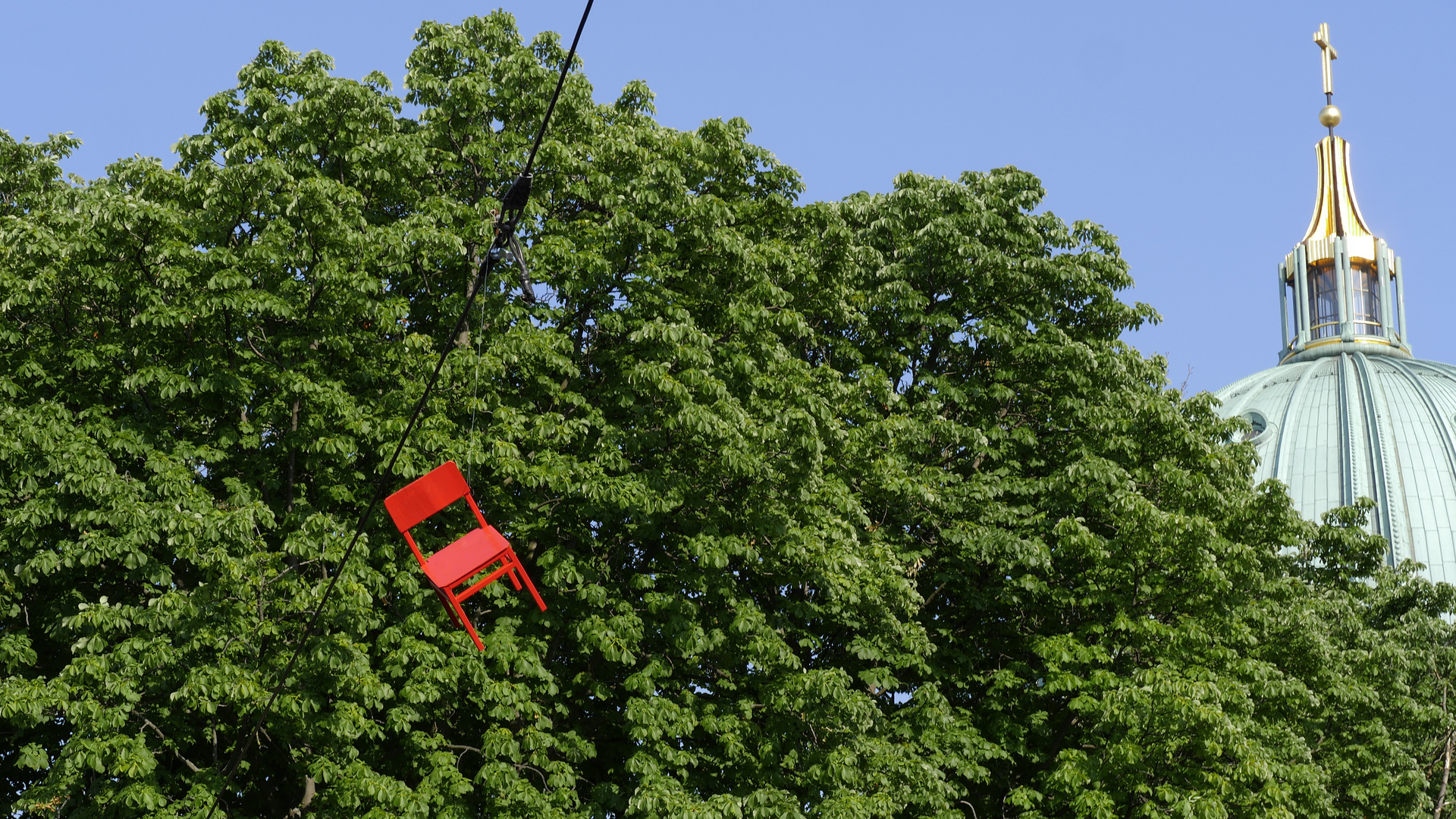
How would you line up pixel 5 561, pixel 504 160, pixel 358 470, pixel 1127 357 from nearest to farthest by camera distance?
pixel 5 561, pixel 358 470, pixel 504 160, pixel 1127 357

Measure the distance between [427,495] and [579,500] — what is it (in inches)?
211

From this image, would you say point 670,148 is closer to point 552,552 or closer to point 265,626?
point 552,552

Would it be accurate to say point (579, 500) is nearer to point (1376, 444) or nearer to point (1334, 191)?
point (1376, 444)

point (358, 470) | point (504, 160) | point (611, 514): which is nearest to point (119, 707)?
point (358, 470)

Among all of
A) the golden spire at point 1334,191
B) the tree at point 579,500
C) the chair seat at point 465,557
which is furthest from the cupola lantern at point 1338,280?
the chair seat at point 465,557

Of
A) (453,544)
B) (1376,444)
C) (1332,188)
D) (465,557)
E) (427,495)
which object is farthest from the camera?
(1332,188)

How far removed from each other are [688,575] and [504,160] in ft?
19.4

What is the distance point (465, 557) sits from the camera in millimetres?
15281

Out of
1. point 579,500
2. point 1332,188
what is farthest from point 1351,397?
point 579,500

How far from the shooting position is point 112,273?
1950cm

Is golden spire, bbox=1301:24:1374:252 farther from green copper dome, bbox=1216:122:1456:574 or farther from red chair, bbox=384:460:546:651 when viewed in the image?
red chair, bbox=384:460:546:651

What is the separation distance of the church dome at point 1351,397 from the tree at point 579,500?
37.4 metres

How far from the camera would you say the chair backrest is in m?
14.9

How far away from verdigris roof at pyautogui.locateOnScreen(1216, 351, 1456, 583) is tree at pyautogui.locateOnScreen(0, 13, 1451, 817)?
39.0 metres
